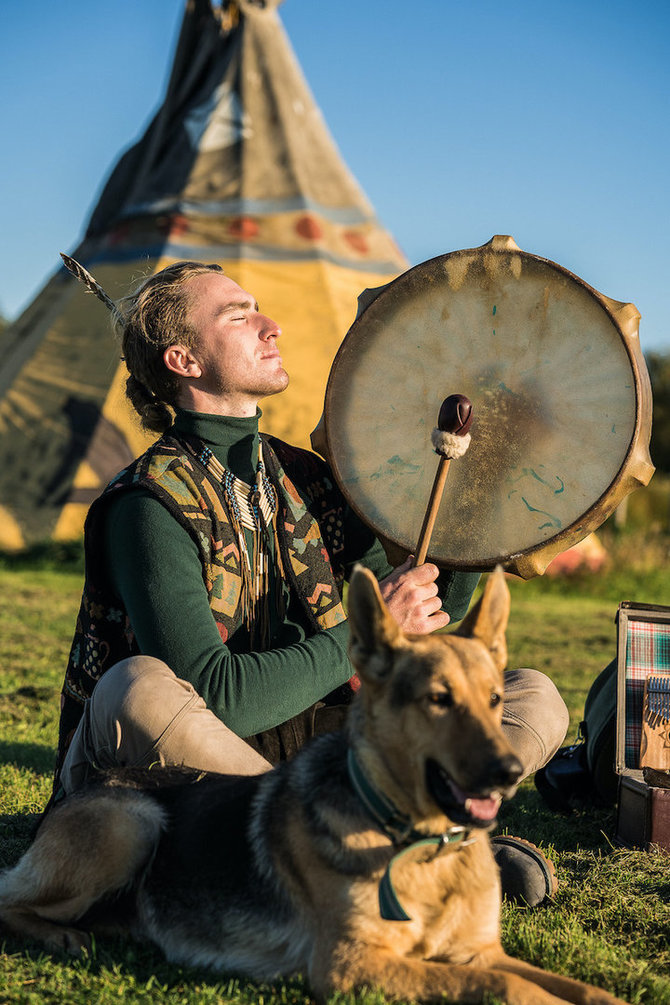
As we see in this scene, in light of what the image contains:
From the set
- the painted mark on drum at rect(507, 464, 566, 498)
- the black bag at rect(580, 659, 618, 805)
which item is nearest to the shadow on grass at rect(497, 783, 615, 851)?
the black bag at rect(580, 659, 618, 805)

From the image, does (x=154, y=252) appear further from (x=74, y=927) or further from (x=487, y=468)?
(x=74, y=927)

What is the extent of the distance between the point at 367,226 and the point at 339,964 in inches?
509

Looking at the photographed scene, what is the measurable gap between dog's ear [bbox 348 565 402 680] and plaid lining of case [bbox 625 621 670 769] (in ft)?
6.64

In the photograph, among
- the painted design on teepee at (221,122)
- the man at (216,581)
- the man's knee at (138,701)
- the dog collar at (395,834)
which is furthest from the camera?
the painted design on teepee at (221,122)

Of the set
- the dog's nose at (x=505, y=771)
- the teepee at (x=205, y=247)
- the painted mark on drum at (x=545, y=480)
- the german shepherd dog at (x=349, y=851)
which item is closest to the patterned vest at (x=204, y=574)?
the german shepherd dog at (x=349, y=851)

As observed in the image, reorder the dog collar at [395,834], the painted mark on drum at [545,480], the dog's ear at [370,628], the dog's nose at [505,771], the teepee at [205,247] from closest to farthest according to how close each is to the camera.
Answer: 1. the dog's nose at [505,771]
2. the dog collar at [395,834]
3. the dog's ear at [370,628]
4. the painted mark on drum at [545,480]
5. the teepee at [205,247]

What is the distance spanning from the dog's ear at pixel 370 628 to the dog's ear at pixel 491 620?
0.23 metres

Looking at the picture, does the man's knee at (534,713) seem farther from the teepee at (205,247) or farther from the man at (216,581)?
the teepee at (205,247)

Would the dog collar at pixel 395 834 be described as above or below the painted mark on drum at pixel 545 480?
below

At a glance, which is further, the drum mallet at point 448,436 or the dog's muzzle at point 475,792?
the drum mallet at point 448,436

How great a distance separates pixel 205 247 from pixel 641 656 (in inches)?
416

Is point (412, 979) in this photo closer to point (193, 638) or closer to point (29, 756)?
point (193, 638)

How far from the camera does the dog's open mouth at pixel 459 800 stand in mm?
2377

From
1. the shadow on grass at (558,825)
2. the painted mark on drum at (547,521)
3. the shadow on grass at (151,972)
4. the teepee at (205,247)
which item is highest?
the teepee at (205,247)
